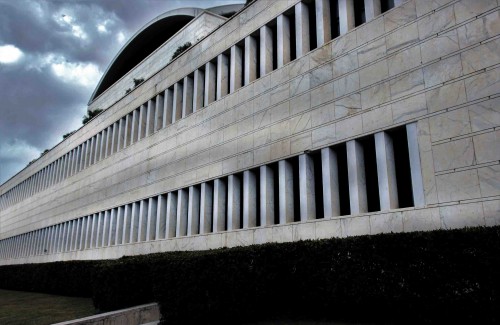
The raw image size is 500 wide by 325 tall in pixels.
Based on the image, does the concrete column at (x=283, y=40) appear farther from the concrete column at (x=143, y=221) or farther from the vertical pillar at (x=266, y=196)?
the concrete column at (x=143, y=221)

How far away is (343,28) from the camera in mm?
12891

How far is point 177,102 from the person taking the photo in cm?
2069

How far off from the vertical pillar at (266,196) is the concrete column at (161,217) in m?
7.14

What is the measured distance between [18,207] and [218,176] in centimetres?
3518

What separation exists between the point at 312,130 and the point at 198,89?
7944 mm

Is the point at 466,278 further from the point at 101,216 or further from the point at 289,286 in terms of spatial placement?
the point at 101,216

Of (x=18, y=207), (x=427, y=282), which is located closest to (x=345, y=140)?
(x=427, y=282)

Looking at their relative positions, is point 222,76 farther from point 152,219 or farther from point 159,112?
point 152,219

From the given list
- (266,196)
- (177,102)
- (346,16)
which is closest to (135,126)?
(177,102)

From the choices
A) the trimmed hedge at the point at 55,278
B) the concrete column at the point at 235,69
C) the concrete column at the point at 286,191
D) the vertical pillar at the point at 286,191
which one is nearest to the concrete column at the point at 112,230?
the trimmed hedge at the point at 55,278

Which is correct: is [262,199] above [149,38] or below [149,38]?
below

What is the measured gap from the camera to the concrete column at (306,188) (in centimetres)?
1263

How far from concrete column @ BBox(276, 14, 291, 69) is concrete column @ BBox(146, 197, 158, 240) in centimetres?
988

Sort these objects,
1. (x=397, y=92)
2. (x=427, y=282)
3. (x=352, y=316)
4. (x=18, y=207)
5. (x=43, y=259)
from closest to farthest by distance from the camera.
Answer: (x=427, y=282) < (x=352, y=316) < (x=397, y=92) < (x=43, y=259) < (x=18, y=207)
